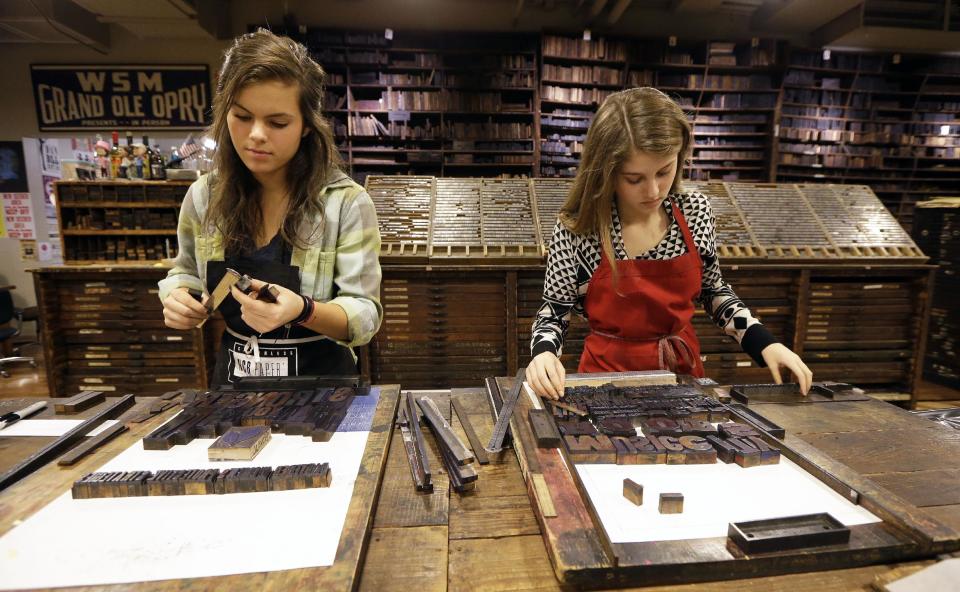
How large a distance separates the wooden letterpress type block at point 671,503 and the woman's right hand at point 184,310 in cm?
111

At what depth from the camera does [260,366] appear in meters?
1.42

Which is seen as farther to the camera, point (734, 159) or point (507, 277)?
point (734, 159)

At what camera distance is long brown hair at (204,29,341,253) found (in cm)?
124

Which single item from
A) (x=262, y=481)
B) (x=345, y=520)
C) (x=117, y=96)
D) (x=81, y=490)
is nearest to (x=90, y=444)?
(x=81, y=490)

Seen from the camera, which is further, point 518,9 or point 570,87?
point 570,87

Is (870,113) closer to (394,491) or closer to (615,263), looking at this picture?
(615,263)

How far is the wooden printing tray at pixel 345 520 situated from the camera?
A: 0.59 meters

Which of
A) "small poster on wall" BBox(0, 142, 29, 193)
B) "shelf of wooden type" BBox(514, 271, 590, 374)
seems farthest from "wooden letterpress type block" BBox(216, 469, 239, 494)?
"small poster on wall" BBox(0, 142, 29, 193)

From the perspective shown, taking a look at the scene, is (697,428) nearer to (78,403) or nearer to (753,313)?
(78,403)

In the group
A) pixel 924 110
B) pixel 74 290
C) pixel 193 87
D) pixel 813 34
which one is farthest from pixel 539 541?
pixel 924 110

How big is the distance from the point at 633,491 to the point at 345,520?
1.47 ft

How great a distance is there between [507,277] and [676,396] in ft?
6.99

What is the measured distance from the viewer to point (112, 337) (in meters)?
3.46

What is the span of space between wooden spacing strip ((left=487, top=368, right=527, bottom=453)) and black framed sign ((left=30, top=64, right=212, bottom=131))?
6.67 metres
